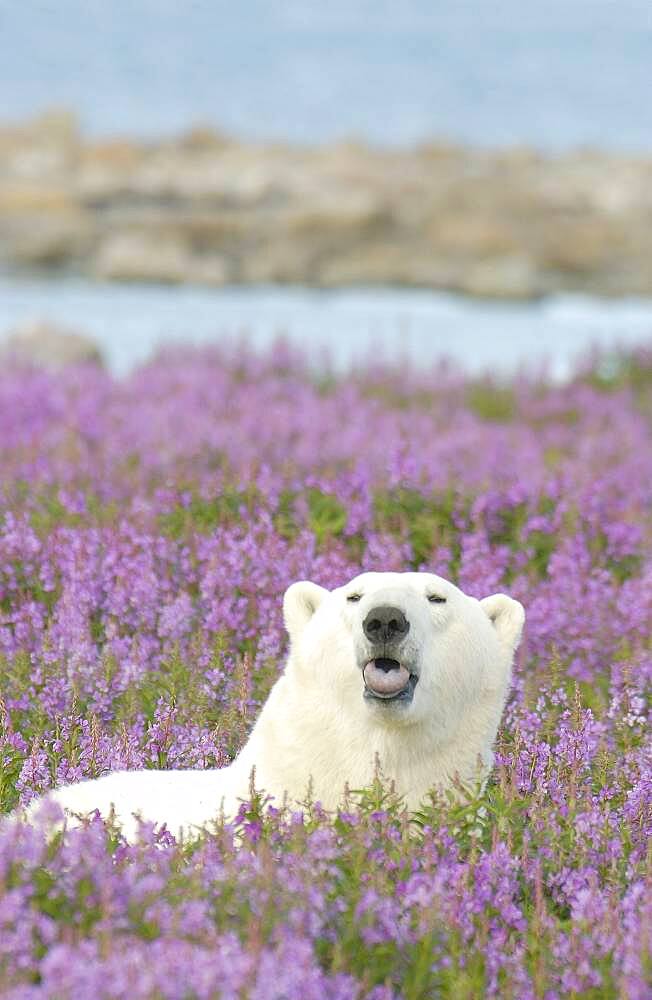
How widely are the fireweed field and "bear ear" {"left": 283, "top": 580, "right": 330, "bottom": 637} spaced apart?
1.52ft

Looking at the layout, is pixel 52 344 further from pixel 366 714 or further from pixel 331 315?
pixel 331 315

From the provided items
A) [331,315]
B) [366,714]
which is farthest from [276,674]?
[331,315]

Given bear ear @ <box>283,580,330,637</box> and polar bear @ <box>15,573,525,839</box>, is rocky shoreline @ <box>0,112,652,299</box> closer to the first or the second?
bear ear @ <box>283,580,330,637</box>

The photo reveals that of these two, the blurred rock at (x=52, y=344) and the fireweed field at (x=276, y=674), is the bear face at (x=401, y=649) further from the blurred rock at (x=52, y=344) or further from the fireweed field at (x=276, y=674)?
the blurred rock at (x=52, y=344)

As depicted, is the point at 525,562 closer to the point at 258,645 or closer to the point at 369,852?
the point at 258,645

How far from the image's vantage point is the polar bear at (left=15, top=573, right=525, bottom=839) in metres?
3.70

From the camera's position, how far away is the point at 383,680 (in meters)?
3.67

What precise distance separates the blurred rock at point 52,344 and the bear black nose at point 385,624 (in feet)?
32.4

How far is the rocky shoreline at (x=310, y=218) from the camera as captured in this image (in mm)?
35562

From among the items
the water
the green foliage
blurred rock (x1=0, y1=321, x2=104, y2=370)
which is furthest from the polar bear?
the water

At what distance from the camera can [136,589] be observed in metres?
5.42

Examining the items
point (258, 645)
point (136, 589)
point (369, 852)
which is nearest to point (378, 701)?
point (369, 852)

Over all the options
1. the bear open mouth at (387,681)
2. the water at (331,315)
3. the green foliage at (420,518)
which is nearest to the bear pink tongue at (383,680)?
the bear open mouth at (387,681)

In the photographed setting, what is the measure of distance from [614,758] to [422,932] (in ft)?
4.89
